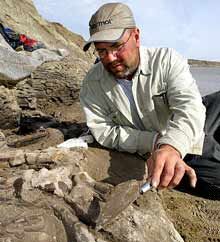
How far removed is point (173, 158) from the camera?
207 cm

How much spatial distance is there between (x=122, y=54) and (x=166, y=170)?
103 cm

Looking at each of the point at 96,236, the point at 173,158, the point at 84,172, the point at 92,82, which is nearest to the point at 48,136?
the point at 92,82

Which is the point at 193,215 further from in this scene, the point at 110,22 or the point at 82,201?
the point at 110,22

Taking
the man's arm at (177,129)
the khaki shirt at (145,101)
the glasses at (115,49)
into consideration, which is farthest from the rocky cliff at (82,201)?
the glasses at (115,49)

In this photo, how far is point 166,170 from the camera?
2.00m

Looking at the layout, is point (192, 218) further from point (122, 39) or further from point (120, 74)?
point (122, 39)

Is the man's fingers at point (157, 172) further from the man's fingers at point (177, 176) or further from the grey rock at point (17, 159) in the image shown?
the grey rock at point (17, 159)

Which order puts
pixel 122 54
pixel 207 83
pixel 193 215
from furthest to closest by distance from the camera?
1. pixel 207 83
2. pixel 193 215
3. pixel 122 54

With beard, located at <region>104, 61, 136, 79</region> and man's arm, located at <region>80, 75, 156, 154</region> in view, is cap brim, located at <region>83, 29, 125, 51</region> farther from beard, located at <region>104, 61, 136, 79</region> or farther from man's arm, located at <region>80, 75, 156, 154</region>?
man's arm, located at <region>80, 75, 156, 154</region>

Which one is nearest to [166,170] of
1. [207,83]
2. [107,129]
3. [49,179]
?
[49,179]

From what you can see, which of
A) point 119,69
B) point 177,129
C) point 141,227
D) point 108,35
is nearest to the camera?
point 141,227

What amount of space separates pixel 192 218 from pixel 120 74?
1.06 metres

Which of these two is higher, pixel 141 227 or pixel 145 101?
pixel 145 101

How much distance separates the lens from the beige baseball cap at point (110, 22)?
8.85ft
